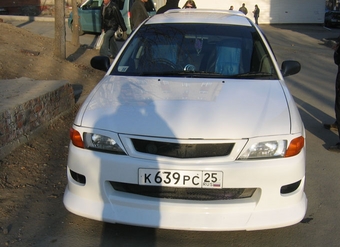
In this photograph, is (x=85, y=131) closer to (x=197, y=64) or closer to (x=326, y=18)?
(x=197, y=64)

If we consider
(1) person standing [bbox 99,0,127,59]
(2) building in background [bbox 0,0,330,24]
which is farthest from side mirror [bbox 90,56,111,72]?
(2) building in background [bbox 0,0,330,24]

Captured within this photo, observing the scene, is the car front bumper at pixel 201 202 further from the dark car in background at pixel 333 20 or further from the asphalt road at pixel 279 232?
the dark car in background at pixel 333 20

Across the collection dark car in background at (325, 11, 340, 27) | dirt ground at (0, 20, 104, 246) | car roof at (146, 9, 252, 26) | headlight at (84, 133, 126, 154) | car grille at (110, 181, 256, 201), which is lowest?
dark car in background at (325, 11, 340, 27)

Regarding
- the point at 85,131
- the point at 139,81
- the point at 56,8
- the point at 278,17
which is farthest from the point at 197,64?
the point at 278,17

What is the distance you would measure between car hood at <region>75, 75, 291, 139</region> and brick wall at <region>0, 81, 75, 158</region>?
139 cm

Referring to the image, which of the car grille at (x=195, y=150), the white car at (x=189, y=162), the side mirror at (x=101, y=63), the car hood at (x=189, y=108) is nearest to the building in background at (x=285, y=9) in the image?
the side mirror at (x=101, y=63)

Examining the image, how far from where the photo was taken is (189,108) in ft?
11.4

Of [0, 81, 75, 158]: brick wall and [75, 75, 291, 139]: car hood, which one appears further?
[0, 81, 75, 158]: brick wall

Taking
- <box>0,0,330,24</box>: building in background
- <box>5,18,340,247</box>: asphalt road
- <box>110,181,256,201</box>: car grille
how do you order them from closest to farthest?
<box>110,181,256,201</box>: car grille → <box>5,18,340,247</box>: asphalt road → <box>0,0,330,24</box>: building in background

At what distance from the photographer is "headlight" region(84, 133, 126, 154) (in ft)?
10.5

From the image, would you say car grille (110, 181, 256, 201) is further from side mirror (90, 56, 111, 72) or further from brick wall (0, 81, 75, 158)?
brick wall (0, 81, 75, 158)

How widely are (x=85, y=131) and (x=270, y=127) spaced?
1375 mm

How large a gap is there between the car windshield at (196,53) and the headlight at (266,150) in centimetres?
121

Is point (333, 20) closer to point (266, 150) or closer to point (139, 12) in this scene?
point (139, 12)
